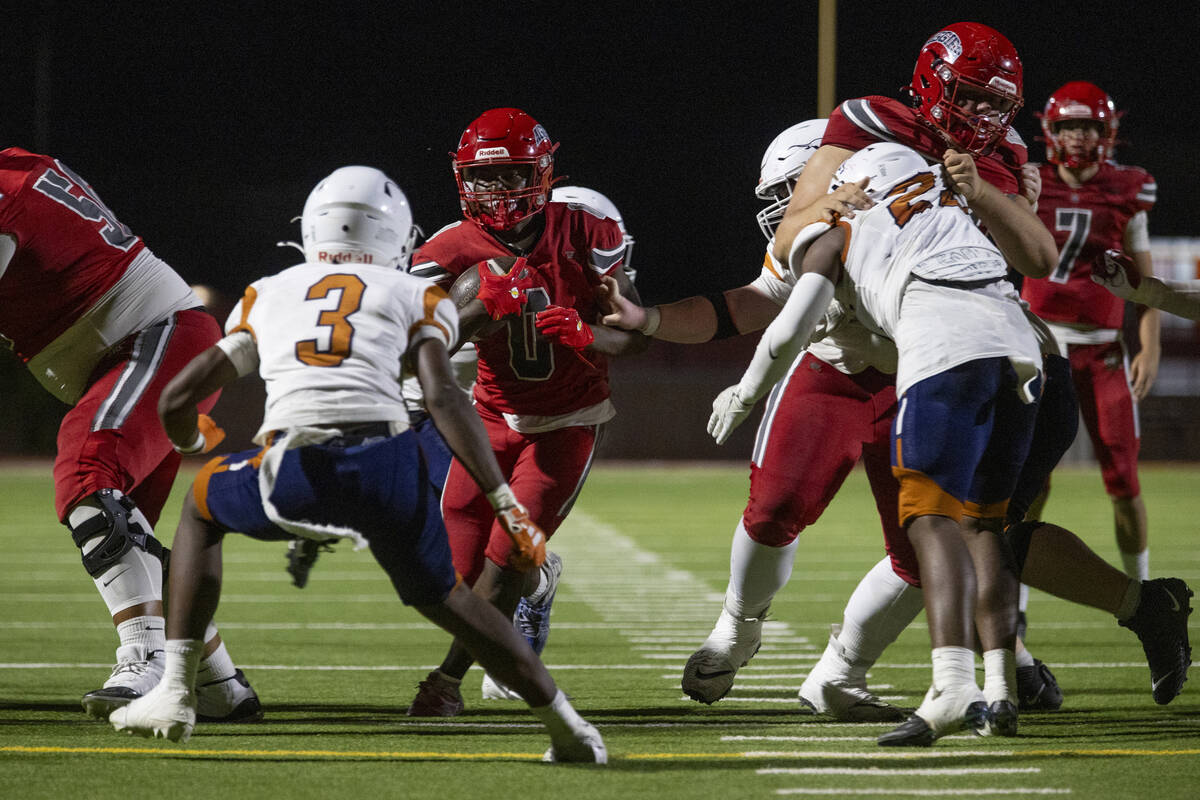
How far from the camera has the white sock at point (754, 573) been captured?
161 inches

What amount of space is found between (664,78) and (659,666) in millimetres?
18948

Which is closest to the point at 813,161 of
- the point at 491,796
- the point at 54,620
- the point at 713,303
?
the point at 713,303

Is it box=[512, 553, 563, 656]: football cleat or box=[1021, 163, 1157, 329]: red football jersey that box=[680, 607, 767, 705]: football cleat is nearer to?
box=[512, 553, 563, 656]: football cleat

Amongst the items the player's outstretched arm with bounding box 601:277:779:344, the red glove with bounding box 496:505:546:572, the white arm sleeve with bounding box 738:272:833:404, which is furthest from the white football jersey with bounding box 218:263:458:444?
the player's outstretched arm with bounding box 601:277:779:344

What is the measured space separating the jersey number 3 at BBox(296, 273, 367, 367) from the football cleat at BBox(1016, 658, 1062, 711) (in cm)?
210

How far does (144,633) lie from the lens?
3.81m

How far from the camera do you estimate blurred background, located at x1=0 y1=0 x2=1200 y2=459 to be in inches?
835

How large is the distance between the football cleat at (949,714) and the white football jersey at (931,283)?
692 millimetres

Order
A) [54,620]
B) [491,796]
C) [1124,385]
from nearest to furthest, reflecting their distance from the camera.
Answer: [491,796]
[1124,385]
[54,620]

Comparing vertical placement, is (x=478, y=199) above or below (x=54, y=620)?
above

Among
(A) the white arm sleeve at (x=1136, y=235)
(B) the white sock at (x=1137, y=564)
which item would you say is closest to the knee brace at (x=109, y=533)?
(B) the white sock at (x=1137, y=564)

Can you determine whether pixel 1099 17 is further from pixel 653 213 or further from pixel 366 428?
pixel 366 428

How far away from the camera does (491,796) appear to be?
299 cm

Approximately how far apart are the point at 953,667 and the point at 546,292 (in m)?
1.64
